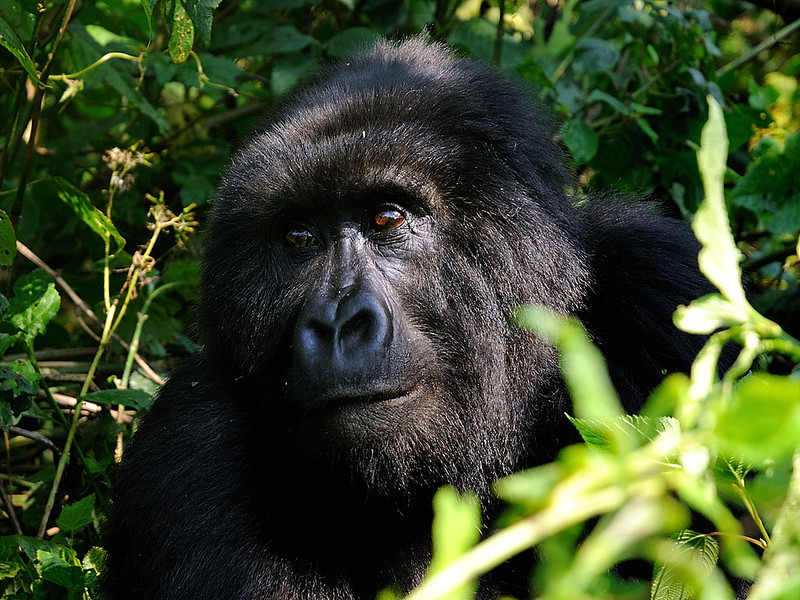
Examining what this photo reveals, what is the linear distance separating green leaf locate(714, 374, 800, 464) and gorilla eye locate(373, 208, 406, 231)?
2281 millimetres

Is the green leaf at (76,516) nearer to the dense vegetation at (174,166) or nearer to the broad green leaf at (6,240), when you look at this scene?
the dense vegetation at (174,166)

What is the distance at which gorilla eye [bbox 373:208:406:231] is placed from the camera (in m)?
2.88

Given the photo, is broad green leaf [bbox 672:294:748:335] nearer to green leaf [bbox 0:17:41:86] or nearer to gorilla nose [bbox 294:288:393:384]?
gorilla nose [bbox 294:288:393:384]

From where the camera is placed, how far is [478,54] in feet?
16.0

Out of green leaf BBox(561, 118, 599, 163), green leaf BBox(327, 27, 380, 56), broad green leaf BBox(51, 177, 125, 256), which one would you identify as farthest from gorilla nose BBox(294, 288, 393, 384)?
green leaf BBox(327, 27, 380, 56)

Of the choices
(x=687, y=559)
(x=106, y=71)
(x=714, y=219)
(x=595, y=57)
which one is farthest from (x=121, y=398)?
(x=714, y=219)

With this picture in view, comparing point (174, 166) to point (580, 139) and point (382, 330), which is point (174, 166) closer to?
point (580, 139)

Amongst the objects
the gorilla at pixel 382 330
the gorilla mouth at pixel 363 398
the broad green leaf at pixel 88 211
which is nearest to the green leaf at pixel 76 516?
the gorilla at pixel 382 330

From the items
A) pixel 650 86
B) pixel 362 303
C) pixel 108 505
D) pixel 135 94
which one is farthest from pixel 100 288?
pixel 650 86

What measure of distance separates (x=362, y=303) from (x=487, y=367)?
1.55 ft

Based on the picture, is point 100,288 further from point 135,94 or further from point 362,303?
point 362,303

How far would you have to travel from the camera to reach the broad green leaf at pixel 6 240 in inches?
115

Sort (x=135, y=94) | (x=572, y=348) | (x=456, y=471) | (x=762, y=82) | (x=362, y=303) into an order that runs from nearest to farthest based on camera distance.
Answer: (x=572, y=348) → (x=362, y=303) → (x=456, y=471) → (x=135, y=94) → (x=762, y=82)

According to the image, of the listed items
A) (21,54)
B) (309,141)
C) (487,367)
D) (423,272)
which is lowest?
(487,367)
